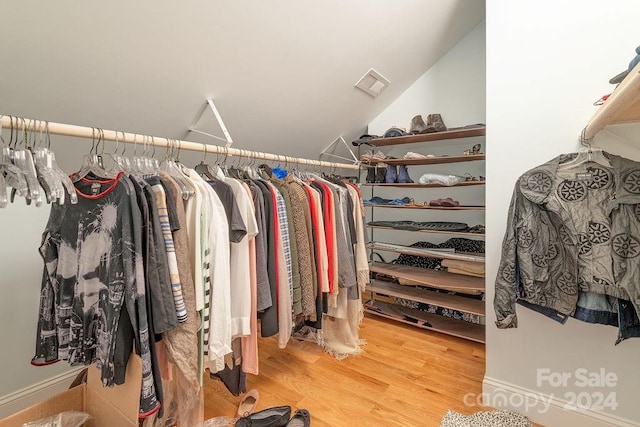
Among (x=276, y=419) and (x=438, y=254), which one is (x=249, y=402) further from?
(x=438, y=254)

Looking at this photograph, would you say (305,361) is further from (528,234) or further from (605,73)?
(605,73)

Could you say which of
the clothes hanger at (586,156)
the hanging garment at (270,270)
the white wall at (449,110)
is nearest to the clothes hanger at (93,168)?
the hanging garment at (270,270)

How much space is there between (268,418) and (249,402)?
227mm

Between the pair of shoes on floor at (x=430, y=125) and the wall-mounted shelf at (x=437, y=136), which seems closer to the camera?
the wall-mounted shelf at (x=437, y=136)

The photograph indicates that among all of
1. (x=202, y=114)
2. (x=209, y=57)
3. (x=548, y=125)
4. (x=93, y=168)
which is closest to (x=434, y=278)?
(x=548, y=125)

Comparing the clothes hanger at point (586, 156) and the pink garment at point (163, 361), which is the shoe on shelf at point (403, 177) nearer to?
the clothes hanger at point (586, 156)

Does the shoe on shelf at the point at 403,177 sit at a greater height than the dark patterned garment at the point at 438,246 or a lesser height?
greater

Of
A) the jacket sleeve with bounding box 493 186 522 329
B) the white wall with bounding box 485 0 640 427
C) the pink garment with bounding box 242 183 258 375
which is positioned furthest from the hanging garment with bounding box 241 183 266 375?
the white wall with bounding box 485 0 640 427

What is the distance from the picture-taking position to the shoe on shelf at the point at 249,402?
154 centimetres

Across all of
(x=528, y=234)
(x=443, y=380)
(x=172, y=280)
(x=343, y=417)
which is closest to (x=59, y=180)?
(x=172, y=280)

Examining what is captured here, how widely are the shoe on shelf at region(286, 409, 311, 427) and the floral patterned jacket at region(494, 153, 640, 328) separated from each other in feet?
3.47

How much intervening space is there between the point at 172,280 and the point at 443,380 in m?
1.73

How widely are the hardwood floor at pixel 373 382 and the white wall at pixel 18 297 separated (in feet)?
3.31

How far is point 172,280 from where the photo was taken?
1043 mm
